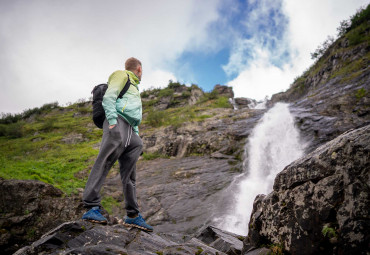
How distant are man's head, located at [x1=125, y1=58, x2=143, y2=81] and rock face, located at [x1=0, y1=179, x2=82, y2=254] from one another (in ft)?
16.8

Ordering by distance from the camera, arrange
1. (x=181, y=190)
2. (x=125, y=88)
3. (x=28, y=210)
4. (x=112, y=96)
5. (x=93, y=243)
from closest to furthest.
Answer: (x=93, y=243) < (x=112, y=96) < (x=125, y=88) < (x=28, y=210) < (x=181, y=190)

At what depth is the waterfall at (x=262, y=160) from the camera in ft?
29.2

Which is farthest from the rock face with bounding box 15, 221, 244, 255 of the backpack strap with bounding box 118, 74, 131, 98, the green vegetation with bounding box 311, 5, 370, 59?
the green vegetation with bounding box 311, 5, 370, 59

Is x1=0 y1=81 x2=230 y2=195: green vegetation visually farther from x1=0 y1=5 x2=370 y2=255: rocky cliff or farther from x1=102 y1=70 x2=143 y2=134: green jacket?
x1=102 y1=70 x2=143 y2=134: green jacket

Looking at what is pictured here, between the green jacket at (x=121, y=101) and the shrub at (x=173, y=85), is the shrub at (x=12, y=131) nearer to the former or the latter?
the shrub at (x=173, y=85)

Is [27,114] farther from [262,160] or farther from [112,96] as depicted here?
[112,96]

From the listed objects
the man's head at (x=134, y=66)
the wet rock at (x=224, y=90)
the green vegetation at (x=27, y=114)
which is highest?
the green vegetation at (x=27, y=114)

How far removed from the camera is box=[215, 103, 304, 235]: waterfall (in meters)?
8.91

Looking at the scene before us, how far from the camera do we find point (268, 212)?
124 inches

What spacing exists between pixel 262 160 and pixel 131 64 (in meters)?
12.4

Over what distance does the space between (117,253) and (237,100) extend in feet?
163

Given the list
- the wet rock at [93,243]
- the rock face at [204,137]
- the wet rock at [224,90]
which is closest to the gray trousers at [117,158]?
the wet rock at [93,243]

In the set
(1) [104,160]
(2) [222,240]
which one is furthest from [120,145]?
(2) [222,240]

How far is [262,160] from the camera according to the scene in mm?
14703
